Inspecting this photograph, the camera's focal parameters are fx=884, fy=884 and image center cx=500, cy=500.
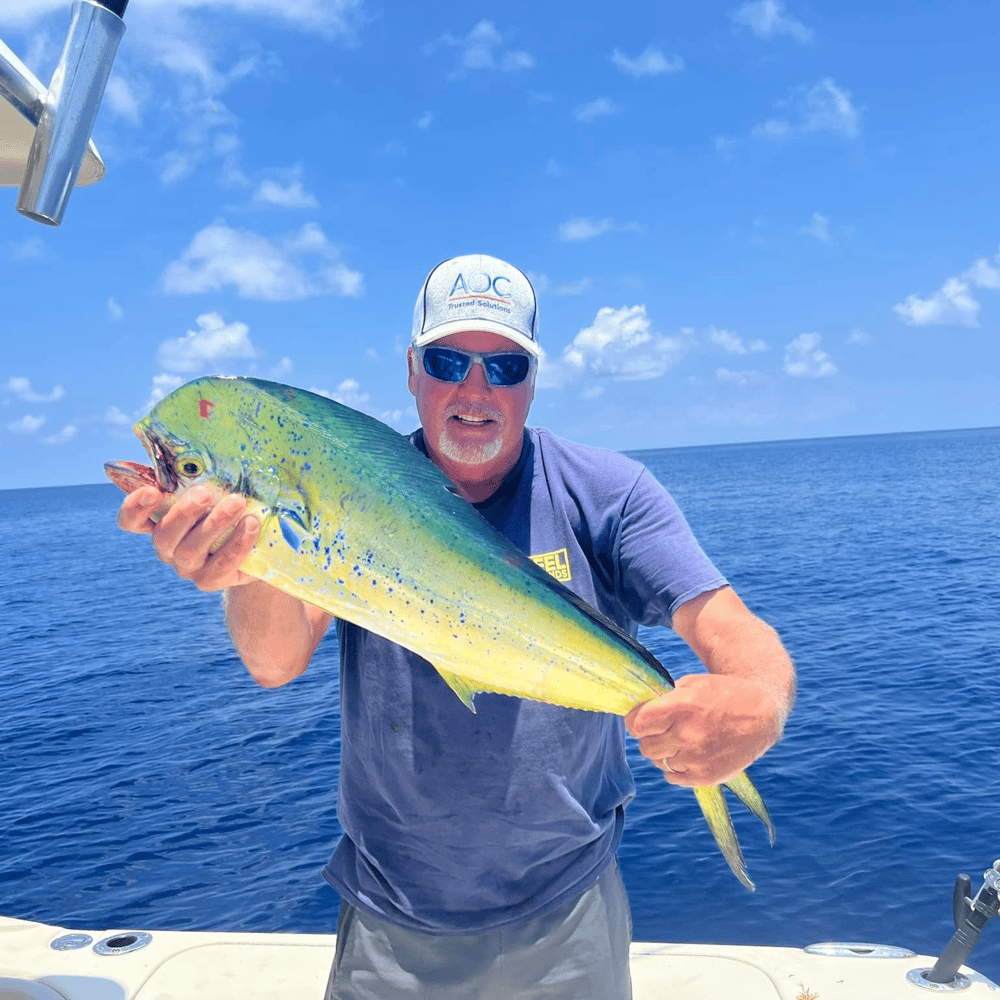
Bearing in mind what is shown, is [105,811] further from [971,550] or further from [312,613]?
[971,550]

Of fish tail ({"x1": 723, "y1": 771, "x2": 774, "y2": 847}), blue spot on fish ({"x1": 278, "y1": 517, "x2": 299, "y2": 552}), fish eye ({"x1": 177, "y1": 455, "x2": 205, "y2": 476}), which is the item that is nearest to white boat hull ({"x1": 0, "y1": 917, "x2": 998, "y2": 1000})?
fish tail ({"x1": 723, "y1": 771, "x2": 774, "y2": 847})

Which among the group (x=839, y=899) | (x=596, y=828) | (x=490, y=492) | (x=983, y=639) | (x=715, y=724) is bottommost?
(x=839, y=899)

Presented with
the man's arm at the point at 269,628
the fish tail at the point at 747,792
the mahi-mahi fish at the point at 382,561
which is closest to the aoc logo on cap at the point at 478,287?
the mahi-mahi fish at the point at 382,561

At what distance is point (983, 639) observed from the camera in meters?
20.5

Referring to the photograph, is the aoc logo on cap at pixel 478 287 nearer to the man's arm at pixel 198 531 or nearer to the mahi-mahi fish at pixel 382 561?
the mahi-mahi fish at pixel 382 561

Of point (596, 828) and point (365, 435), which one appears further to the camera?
point (596, 828)

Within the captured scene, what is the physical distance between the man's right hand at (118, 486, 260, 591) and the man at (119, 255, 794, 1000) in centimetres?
56

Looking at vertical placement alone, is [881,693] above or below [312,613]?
below

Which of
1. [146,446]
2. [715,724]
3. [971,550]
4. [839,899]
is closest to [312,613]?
[146,446]

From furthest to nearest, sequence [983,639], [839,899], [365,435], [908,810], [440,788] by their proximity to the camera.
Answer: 1. [983,639]
2. [908,810]
3. [839,899]
4. [440,788]
5. [365,435]

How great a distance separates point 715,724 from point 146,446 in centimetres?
162

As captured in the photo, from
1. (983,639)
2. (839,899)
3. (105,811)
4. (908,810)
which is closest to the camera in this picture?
(839,899)

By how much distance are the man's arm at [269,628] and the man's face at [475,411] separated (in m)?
0.69

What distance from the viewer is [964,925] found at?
4.52 meters
